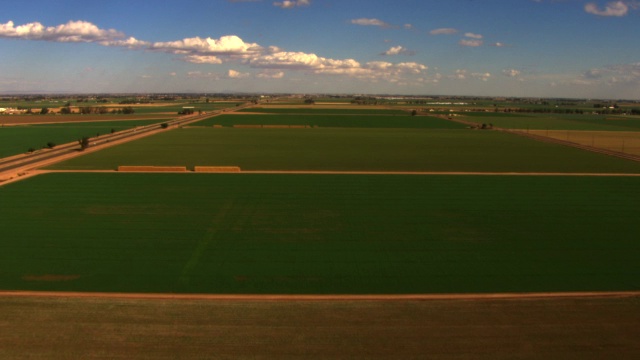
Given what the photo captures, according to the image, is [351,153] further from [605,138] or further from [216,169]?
[605,138]

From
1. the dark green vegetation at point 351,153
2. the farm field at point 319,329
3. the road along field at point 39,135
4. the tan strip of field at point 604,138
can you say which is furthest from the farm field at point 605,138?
the road along field at point 39,135

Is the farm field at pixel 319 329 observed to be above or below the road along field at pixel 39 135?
below

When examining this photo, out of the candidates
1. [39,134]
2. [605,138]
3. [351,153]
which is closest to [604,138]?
[605,138]

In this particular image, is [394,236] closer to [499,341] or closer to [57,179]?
[499,341]

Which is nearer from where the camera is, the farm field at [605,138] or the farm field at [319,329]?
the farm field at [319,329]

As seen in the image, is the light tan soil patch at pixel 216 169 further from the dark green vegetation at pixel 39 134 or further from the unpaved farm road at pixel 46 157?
the dark green vegetation at pixel 39 134

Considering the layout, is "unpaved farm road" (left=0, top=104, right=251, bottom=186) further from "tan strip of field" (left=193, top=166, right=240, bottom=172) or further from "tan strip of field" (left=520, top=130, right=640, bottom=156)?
"tan strip of field" (left=520, top=130, right=640, bottom=156)
